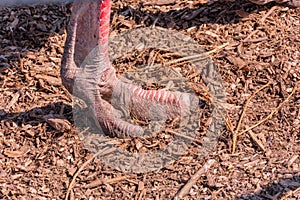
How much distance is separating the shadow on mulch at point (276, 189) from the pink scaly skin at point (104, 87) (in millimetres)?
721

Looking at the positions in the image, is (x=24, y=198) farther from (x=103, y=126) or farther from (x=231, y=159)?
(x=231, y=159)

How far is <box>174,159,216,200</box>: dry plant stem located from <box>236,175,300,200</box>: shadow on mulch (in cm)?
26

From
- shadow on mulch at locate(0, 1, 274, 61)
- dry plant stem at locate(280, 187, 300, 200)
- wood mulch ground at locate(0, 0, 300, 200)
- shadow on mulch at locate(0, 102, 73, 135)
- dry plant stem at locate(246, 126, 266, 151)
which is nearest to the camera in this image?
dry plant stem at locate(280, 187, 300, 200)

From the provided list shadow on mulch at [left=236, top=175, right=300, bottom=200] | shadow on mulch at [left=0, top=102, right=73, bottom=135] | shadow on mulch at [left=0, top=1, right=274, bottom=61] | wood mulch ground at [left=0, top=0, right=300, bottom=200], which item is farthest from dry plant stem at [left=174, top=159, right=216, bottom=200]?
shadow on mulch at [left=0, top=1, right=274, bottom=61]

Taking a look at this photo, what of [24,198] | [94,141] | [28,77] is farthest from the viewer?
[28,77]

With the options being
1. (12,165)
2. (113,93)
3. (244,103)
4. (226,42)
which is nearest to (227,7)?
(226,42)

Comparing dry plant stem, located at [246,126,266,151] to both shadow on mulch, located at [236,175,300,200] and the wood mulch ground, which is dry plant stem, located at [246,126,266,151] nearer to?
the wood mulch ground

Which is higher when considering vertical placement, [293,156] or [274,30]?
[274,30]

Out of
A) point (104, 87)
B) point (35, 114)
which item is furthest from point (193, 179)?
point (35, 114)

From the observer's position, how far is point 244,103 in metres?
4.80

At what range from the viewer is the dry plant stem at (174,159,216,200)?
4.25 metres

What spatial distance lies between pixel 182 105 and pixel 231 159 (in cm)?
48

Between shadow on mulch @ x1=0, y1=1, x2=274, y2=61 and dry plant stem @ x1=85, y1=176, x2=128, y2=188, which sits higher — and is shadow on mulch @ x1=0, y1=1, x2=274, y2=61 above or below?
above

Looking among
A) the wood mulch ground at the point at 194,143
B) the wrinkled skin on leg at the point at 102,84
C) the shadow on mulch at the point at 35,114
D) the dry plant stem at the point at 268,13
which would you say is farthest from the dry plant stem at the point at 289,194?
the dry plant stem at the point at 268,13
